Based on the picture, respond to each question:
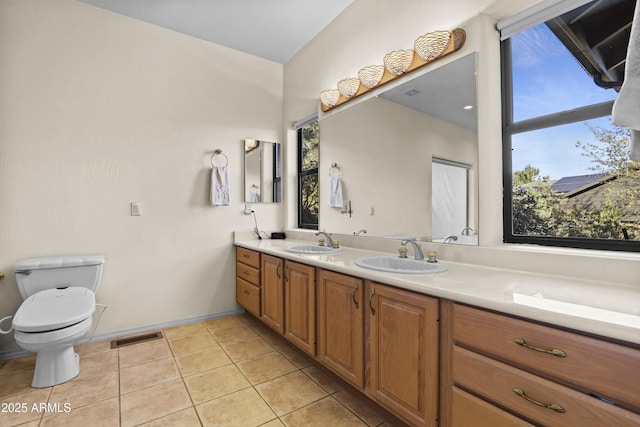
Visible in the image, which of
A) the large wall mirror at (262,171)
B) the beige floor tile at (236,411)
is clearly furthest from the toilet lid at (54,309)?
the large wall mirror at (262,171)

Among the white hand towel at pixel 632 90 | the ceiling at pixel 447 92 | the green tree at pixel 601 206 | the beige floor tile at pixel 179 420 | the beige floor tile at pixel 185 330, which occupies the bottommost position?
the beige floor tile at pixel 179 420

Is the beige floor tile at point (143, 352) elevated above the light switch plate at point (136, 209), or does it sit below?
below

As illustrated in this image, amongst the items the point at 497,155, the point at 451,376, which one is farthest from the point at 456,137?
the point at 451,376

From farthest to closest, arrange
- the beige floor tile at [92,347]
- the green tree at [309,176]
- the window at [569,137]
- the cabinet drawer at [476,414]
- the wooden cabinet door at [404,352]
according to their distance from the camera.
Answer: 1. the green tree at [309,176]
2. the beige floor tile at [92,347]
3. the window at [569,137]
4. the wooden cabinet door at [404,352]
5. the cabinet drawer at [476,414]

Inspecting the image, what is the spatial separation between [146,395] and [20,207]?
1.72 metres

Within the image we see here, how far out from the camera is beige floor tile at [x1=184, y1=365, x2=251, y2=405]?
5.98 ft

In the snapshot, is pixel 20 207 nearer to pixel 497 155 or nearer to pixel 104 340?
pixel 104 340

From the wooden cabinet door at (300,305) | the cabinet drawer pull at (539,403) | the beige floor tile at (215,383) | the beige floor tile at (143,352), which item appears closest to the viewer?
the cabinet drawer pull at (539,403)

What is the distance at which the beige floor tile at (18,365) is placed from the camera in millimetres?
2082

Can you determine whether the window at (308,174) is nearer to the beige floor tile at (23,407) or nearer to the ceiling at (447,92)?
the ceiling at (447,92)

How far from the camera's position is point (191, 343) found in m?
2.52

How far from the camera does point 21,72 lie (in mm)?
2277

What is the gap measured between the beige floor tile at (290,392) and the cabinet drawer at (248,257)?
99 cm

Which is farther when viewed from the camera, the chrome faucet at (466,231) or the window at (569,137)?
the chrome faucet at (466,231)
